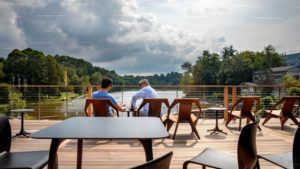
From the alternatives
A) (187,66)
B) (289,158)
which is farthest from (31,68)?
(289,158)

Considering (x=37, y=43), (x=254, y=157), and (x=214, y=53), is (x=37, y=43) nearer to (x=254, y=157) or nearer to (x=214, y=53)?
(x=214, y=53)

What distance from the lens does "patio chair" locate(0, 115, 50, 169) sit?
6.09ft

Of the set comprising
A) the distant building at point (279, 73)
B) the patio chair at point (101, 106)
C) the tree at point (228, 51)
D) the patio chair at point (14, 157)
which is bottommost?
the patio chair at point (14, 157)

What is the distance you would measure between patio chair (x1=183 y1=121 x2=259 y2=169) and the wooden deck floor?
2.91ft

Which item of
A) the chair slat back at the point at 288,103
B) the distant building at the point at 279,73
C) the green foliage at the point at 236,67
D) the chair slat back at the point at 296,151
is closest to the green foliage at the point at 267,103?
the chair slat back at the point at 288,103

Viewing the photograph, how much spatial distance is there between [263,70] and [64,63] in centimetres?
2943

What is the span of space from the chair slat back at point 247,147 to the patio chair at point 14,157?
51.0 inches

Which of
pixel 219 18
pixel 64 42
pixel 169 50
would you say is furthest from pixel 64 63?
pixel 219 18

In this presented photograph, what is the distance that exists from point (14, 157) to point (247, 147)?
64.2 inches

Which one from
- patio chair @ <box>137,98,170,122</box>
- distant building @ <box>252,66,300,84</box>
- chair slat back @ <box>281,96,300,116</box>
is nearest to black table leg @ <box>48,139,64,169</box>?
patio chair @ <box>137,98,170,122</box>

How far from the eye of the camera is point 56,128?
181 centimetres

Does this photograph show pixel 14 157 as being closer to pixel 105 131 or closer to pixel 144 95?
pixel 105 131

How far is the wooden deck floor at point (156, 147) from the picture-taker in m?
3.06

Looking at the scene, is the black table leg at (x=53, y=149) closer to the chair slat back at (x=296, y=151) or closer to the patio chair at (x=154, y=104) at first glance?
the chair slat back at (x=296, y=151)
